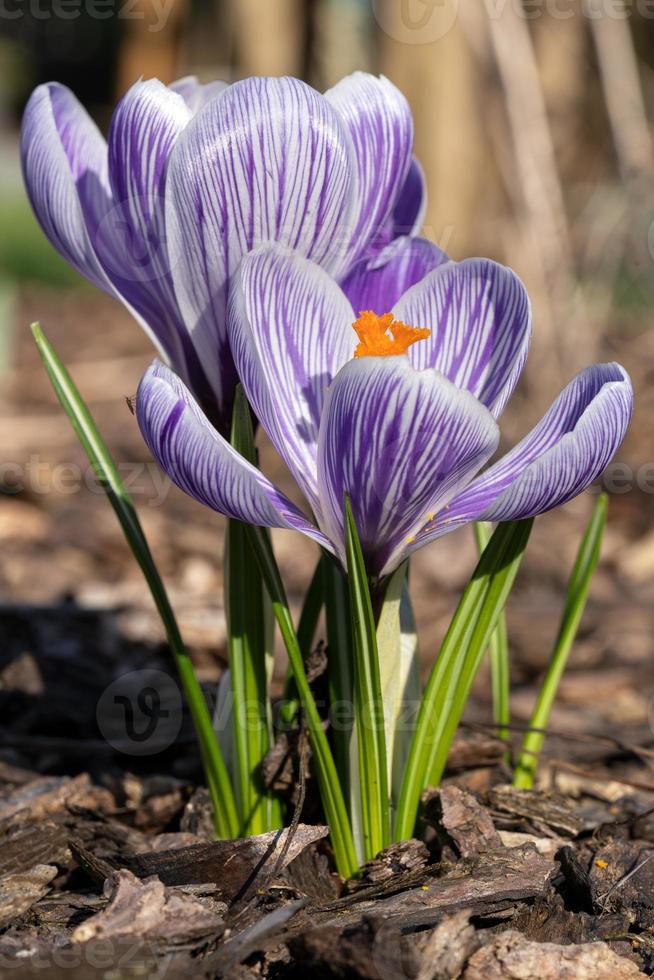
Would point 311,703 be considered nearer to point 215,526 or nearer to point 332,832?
point 332,832

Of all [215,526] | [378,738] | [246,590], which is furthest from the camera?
[215,526]

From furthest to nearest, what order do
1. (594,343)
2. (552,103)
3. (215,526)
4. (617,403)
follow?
1. (552,103)
2. (594,343)
3. (215,526)
4. (617,403)

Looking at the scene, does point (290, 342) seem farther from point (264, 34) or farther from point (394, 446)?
point (264, 34)

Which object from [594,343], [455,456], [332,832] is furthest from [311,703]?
[594,343]

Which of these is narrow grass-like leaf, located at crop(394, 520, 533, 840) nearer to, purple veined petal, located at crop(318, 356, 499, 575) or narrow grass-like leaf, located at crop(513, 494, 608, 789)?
purple veined petal, located at crop(318, 356, 499, 575)

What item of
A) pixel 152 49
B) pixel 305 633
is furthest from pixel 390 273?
pixel 152 49

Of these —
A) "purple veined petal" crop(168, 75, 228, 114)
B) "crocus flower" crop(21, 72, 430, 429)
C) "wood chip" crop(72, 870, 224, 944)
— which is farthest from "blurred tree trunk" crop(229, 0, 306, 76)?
"wood chip" crop(72, 870, 224, 944)

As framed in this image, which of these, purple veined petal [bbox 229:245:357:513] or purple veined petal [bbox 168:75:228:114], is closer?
purple veined petal [bbox 229:245:357:513]
